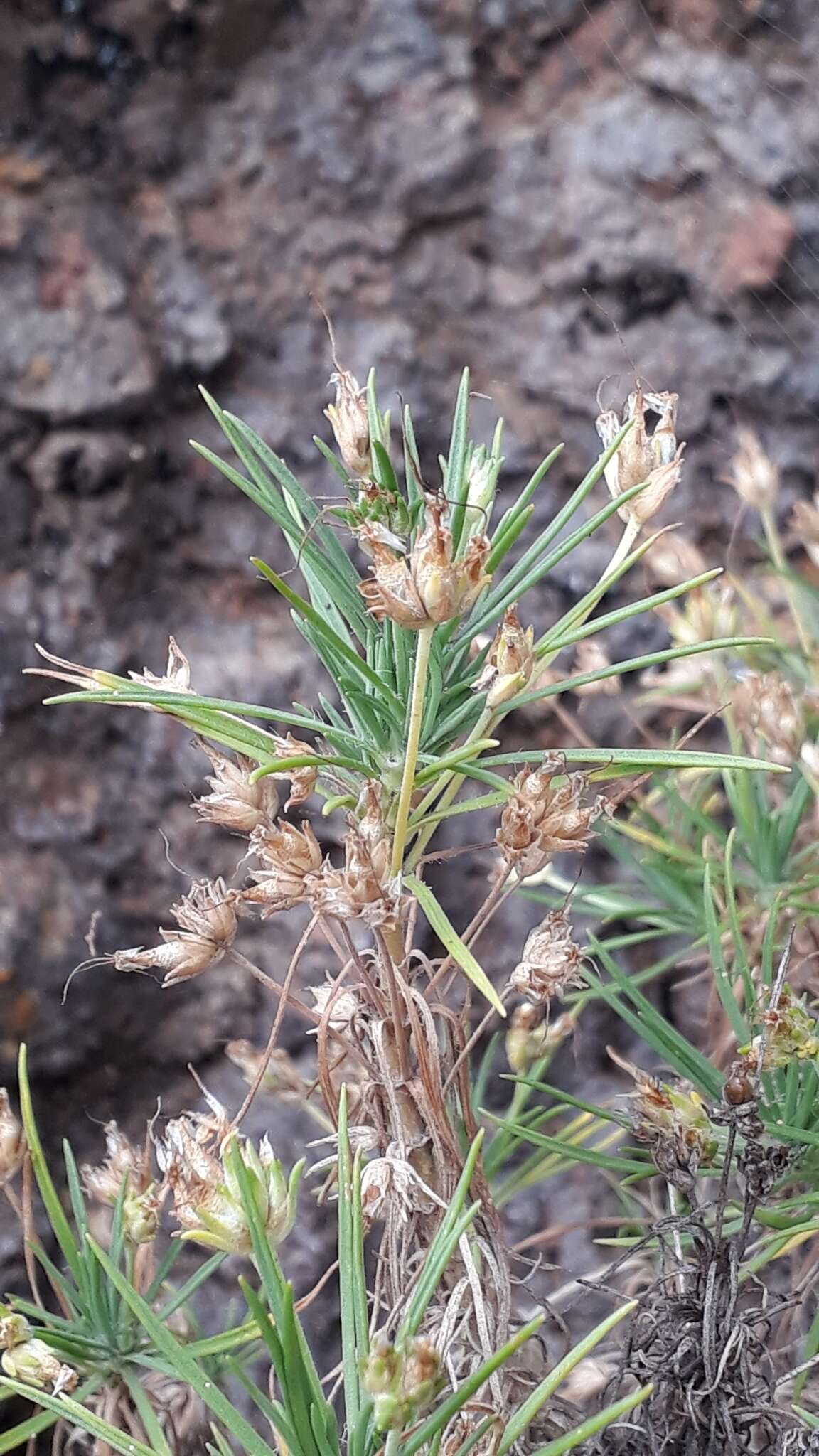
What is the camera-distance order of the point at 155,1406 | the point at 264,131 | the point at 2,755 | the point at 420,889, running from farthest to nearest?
1. the point at 264,131
2. the point at 2,755
3. the point at 155,1406
4. the point at 420,889

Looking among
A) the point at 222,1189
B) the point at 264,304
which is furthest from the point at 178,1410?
the point at 264,304

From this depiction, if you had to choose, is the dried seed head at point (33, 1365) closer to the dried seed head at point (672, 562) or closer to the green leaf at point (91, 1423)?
the green leaf at point (91, 1423)

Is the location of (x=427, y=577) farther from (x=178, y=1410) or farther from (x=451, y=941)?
(x=178, y=1410)

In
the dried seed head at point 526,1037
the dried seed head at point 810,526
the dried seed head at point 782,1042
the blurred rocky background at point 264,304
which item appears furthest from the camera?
the blurred rocky background at point 264,304

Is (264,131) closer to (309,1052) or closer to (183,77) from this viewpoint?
(183,77)

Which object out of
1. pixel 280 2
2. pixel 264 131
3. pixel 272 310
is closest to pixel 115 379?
pixel 272 310

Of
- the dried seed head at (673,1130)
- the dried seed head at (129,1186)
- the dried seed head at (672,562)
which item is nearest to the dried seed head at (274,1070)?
the dried seed head at (129,1186)

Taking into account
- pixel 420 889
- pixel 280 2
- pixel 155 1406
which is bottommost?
pixel 155 1406
